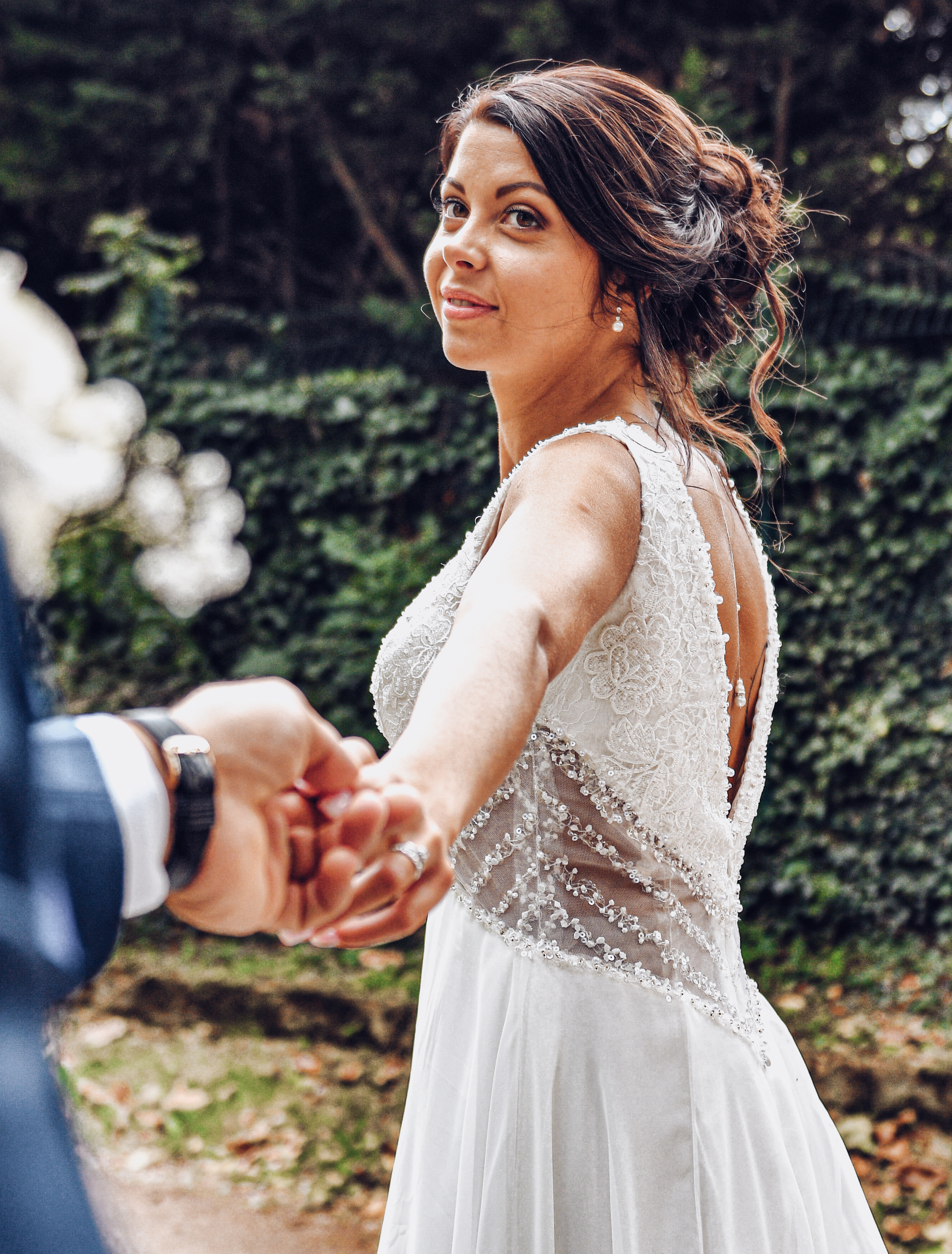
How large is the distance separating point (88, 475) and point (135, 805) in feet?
0.85

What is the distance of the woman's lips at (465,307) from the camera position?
1777 mm

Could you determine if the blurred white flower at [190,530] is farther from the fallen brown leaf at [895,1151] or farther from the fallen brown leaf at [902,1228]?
the fallen brown leaf at [902,1228]

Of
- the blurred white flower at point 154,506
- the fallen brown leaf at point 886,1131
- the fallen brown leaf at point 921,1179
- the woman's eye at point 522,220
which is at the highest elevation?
the woman's eye at point 522,220

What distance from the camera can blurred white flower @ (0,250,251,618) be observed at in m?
0.72

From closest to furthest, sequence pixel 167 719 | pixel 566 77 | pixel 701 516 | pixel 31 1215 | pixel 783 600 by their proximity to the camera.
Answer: pixel 31 1215
pixel 167 719
pixel 701 516
pixel 566 77
pixel 783 600

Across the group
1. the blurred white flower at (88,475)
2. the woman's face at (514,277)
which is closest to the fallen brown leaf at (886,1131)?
the woman's face at (514,277)

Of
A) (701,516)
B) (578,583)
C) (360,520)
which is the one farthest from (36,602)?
(360,520)

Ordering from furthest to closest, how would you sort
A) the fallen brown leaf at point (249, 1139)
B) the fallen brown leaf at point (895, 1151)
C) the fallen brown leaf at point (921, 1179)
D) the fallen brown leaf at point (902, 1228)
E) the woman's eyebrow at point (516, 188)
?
1. the fallen brown leaf at point (249, 1139)
2. the fallen brown leaf at point (895, 1151)
3. the fallen brown leaf at point (921, 1179)
4. the fallen brown leaf at point (902, 1228)
5. the woman's eyebrow at point (516, 188)

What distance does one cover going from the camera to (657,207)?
177 cm

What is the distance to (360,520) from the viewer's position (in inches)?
230

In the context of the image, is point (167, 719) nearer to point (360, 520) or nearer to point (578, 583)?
point (578, 583)

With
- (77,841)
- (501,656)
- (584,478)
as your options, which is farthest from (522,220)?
(77,841)

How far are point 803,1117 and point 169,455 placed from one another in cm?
490

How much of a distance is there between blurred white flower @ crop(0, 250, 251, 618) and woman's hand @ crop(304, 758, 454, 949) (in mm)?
410
